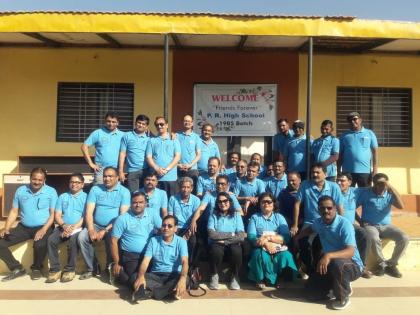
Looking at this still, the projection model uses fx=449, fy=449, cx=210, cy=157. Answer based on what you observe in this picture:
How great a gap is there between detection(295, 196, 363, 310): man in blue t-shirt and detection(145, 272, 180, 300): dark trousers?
1420 mm

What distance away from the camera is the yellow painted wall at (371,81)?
8586 mm

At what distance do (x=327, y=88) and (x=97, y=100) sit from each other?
4.42 meters

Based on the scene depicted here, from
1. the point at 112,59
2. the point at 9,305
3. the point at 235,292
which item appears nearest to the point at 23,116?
the point at 112,59

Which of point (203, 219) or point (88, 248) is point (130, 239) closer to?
point (88, 248)

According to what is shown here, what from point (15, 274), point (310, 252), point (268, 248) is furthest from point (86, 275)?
point (310, 252)

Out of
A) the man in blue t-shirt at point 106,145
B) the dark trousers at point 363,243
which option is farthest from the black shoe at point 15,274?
the dark trousers at point 363,243

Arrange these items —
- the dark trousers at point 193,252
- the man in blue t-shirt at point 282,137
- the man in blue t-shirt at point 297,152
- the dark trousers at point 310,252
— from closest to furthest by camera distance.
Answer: the dark trousers at point 310,252 < the dark trousers at point 193,252 < the man in blue t-shirt at point 297,152 < the man in blue t-shirt at point 282,137

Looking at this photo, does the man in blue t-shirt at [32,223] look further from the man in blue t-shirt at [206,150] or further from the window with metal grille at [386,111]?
the window with metal grille at [386,111]

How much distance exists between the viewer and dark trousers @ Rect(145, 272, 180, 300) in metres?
4.56

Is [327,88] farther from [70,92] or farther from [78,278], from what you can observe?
[78,278]

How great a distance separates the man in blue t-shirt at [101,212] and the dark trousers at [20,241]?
18.1 inches

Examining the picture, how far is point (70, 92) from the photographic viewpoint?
8.58m

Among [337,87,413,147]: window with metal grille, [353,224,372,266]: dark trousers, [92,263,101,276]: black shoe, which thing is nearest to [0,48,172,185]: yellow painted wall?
[92,263,101,276]: black shoe

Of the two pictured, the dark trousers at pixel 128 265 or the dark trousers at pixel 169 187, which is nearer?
the dark trousers at pixel 128 265
